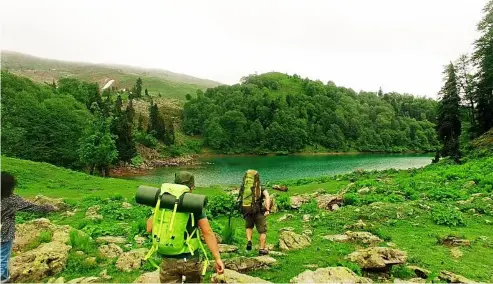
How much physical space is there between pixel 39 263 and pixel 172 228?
5314mm

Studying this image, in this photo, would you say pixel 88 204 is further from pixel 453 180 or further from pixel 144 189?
pixel 453 180

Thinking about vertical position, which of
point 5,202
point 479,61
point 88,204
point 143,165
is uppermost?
point 479,61

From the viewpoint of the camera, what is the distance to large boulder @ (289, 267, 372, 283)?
7750mm

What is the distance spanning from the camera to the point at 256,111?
616ft

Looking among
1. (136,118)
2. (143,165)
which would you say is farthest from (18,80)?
(136,118)

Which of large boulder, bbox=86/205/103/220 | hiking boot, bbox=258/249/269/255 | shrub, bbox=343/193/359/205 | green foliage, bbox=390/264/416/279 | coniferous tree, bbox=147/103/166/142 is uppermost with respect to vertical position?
green foliage, bbox=390/264/416/279

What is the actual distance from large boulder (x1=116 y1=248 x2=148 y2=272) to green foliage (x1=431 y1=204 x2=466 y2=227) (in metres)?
12.3

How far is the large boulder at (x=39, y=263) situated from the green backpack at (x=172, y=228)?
472 cm

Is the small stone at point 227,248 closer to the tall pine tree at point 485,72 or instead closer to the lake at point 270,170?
the lake at point 270,170

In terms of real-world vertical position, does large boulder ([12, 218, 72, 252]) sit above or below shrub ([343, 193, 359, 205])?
below

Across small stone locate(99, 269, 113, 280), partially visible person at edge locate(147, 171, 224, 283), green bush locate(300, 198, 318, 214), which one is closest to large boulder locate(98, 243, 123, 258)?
small stone locate(99, 269, 113, 280)

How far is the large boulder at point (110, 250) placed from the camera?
32.1 ft

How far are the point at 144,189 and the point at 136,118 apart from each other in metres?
151

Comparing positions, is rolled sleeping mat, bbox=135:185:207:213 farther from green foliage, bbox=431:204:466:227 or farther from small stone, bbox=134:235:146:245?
green foliage, bbox=431:204:466:227
